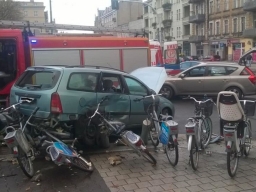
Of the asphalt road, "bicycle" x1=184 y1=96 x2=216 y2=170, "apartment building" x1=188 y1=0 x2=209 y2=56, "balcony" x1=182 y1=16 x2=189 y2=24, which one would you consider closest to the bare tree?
the asphalt road

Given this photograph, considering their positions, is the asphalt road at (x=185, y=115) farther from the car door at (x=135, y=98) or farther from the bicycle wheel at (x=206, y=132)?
the bicycle wheel at (x=206, y=132)

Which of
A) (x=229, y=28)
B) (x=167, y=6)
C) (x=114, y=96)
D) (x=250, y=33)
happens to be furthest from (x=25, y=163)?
(x=167, y=6)

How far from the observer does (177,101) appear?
14.4 m

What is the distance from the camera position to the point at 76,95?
21.5 ft

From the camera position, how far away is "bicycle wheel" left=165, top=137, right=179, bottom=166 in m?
5.72

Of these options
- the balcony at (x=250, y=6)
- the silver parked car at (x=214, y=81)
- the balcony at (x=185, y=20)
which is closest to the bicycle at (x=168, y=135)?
the silver parked car at (x=214, y=81)

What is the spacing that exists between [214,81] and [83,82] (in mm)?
8375

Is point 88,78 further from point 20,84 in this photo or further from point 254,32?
point 254,32

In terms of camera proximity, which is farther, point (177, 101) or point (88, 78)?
point (177, 101)

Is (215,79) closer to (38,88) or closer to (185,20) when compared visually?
(38,88)

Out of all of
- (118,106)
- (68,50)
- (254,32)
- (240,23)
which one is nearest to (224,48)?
(240,23)

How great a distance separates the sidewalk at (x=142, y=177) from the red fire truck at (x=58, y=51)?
4396mm

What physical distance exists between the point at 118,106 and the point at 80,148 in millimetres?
1147

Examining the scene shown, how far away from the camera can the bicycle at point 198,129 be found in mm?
5547
